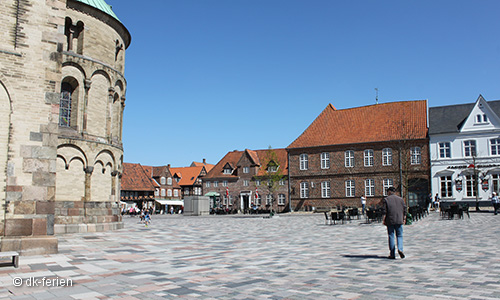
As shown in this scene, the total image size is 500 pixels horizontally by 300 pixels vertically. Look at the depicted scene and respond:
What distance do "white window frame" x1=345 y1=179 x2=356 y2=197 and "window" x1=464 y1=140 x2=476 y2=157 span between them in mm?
12000

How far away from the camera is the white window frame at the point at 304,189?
51219 mm

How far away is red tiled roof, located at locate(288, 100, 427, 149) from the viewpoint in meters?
46.7

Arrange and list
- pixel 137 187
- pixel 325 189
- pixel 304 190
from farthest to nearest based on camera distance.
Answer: pixel 137 187
pixel 304 190
pixel 325 189

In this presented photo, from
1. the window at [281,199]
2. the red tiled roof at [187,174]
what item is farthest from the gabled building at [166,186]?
the window at [281,199]

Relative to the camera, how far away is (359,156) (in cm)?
4838

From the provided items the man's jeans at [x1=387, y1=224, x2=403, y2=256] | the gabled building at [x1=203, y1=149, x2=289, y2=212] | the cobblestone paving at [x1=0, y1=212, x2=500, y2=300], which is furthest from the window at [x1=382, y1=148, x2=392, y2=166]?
the man's jeans at [x1=387, y1=224, x2=403, y2=256]

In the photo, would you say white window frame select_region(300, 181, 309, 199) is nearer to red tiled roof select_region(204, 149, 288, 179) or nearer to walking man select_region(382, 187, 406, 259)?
red tiled roof select_region(204, 149, 288, 179)

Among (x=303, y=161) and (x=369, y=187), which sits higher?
(x=303, y=161)

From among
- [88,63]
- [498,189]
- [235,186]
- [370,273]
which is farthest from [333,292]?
[235,186]

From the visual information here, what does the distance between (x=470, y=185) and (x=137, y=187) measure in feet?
170

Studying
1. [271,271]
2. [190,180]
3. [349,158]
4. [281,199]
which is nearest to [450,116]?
[349,158]

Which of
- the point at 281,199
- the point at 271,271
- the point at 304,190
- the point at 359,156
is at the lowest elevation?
the point at 271,271

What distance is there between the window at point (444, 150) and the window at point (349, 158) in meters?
9.39

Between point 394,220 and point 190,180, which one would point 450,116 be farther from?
point 190,180
